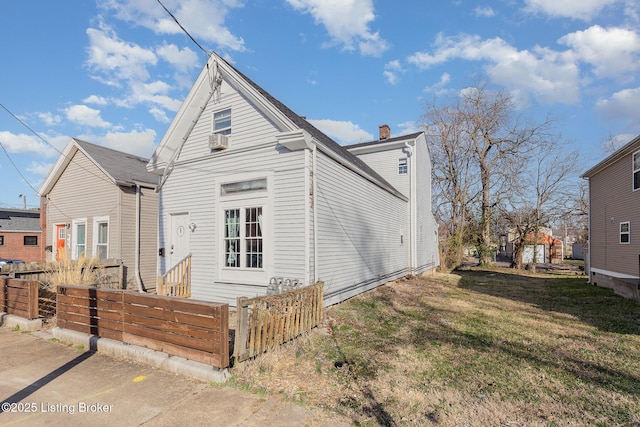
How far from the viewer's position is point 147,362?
5020 millimetres

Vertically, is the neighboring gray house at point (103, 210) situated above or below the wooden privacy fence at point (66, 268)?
above

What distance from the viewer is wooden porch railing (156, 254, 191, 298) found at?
375 inches

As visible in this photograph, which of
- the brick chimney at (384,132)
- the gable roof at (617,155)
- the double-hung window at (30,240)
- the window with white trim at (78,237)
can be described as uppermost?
the brick chimney at (384,132)

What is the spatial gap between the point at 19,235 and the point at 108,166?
2725 cm

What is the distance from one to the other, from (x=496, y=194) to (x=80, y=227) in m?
28.0

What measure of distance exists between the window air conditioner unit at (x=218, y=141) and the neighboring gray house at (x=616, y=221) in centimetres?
1323

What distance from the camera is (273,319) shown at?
5.31 meters

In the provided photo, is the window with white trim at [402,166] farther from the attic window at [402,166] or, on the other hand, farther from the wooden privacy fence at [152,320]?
the wooden privacy fence at [152,320]

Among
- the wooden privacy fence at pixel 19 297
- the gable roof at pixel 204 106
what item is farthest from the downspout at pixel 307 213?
the wooden privacy fence at pixel 19 297

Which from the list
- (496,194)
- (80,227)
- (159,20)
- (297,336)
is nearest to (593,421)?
(297,336)

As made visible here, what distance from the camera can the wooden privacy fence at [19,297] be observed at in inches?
283

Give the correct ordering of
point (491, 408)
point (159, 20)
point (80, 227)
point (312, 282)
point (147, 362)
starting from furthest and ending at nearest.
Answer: point (80, 227), point (312, 282), point (159, 20), point (147, 362), point (491, 408)

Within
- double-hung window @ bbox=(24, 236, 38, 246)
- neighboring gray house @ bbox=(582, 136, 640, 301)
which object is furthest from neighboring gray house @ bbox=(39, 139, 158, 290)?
double-hung window @ bbox=(24, 236, 38, 246)

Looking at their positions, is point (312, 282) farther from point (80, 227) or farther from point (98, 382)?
point (80, 227)
